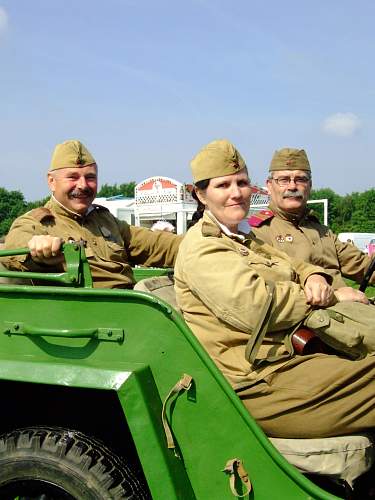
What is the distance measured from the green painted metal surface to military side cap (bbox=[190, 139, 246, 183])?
772mm

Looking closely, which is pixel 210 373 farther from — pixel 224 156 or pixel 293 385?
pixel 224 156

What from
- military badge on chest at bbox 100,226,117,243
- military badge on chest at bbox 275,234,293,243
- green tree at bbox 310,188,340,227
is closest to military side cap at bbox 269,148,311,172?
military badge on chest at bbox 275,234,293,243

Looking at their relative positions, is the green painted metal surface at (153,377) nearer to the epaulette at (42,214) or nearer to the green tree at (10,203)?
the epaulette at (42,214)

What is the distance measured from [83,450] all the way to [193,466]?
0.41 metres

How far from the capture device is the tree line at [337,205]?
48.4m

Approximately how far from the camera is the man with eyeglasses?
4027 millimetres

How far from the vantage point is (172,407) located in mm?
2031

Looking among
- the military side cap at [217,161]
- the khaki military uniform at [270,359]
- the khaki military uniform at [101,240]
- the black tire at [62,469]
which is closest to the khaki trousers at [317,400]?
the khaki military uniform at [270,359]

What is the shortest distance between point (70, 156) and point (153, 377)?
181cm

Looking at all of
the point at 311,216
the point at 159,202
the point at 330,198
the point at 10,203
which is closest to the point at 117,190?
the point at 10,203

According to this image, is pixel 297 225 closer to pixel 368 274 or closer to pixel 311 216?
pixel 311 216

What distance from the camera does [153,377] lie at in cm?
206

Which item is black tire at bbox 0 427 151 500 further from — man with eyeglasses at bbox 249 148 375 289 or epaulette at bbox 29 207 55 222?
man with eyeglasses at bbox 249 148 375 289

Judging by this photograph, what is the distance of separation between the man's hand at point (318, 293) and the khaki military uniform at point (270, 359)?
0.04 m
